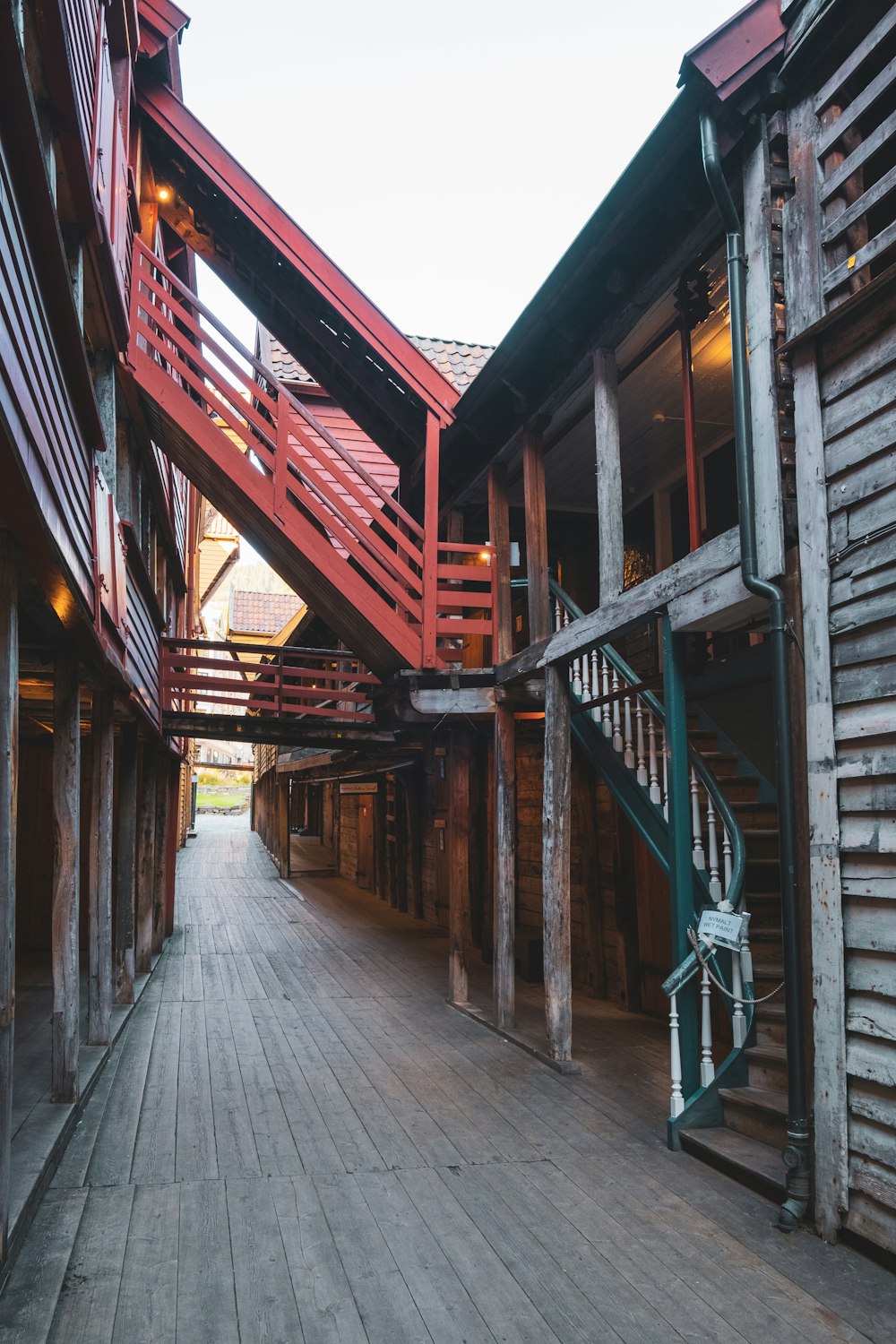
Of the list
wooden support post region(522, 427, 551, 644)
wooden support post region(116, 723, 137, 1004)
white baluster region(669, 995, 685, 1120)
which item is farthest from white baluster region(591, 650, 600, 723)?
wooden support post region(116, 723, 137, 1004)

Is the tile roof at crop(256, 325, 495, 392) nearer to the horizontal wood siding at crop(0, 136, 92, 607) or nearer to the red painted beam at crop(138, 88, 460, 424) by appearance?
the red painted beam at crop(138, 88, 460, 424)

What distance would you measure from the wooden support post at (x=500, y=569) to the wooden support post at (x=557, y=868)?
4.31ft

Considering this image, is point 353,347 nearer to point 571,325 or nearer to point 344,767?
point 571,325

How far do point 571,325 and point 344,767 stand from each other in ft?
45.3

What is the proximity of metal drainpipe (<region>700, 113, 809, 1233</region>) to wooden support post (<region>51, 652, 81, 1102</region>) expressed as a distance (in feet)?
11.5

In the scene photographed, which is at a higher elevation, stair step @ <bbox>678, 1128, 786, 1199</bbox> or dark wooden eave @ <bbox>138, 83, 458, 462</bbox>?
dark wooden eave @ <bbox>138, 83, 458, 462</bbox>

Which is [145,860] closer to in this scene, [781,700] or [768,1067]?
[768,1067]

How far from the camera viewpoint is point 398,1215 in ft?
13.8

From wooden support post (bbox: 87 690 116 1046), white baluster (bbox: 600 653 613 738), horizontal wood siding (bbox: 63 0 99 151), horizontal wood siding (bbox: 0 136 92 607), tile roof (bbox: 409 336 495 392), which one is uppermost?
tile roof (bbox: 409 336 495 392)

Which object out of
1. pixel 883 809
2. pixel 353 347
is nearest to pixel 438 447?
pixel 353 347

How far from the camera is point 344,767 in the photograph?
19.5 meters

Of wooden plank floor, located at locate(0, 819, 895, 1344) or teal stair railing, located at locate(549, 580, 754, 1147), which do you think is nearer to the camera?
wooden plank floor, located at locate(0, 819, 895, 1344)

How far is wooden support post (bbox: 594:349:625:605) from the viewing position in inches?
248

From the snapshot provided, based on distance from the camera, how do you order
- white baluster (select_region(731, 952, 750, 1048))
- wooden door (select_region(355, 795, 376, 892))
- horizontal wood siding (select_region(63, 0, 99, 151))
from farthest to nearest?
wooden door (select_region(355, 795, 376, 892)) < white baluster (select_region(731, 952, 750, 1048)) < horizontal wood siding (select_region(63, 0, 99, 151))
